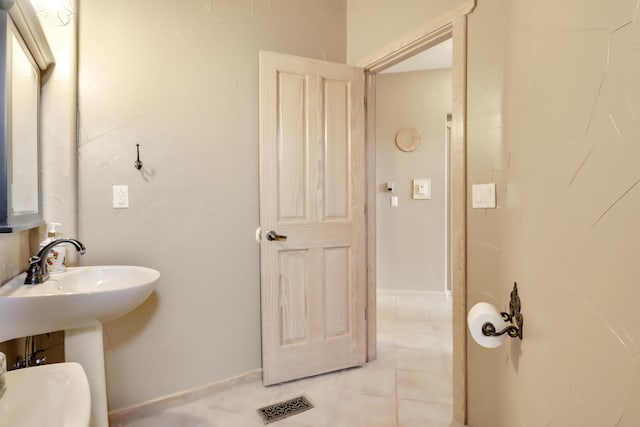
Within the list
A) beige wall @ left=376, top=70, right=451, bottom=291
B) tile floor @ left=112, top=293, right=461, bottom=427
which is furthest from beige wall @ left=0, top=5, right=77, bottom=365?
beige wall @ left=376, top=70, right=451, bottom=291

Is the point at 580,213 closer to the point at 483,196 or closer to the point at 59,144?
the point at 483,196

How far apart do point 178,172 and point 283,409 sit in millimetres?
1407

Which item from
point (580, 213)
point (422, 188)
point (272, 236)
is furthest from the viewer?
point (422, 188)

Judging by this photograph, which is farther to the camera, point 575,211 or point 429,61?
point 429,61

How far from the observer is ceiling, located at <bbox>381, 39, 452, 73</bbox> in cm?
337

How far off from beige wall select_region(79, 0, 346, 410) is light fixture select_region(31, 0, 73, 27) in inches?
3.2

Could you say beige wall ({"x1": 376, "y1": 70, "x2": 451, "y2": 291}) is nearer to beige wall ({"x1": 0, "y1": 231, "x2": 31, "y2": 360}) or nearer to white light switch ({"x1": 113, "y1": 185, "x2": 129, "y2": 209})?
white light switch ({"x1": 113, "y1": 185, "x2": 129, "y2": 209})

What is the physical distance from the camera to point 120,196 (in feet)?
5.68

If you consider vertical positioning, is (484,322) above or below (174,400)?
above

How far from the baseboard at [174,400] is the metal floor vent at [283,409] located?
279 mm

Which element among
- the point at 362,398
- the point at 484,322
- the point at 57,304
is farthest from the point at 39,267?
the point at 362,398

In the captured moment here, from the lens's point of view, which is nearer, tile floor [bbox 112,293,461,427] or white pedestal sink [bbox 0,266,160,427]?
white pedestal sink [bbox 0,266,160,427]

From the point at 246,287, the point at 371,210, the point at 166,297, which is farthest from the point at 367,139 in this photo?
the point at 166,297

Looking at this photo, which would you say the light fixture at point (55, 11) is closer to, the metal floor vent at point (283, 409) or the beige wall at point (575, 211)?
the beige wall at point (575, 211)
